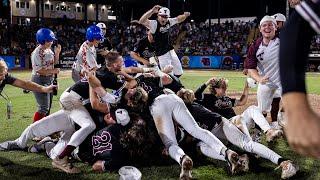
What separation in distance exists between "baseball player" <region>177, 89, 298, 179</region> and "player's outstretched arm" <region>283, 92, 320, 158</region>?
3982 mm

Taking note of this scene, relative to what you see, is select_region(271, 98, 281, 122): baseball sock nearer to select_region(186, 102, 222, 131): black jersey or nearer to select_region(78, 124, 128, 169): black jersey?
select_region(186, 102, 222, 131): black jersey

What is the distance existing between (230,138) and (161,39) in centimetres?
497

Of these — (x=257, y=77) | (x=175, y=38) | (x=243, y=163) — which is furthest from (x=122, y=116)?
(x=175, y=38)

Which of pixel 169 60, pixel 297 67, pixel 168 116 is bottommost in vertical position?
pixel 168 116

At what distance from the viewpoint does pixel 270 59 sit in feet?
24.8

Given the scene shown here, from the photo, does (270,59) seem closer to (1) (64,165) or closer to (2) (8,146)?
(1) (64,165)

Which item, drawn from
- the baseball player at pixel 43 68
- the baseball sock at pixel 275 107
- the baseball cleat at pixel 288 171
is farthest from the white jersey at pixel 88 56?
the baseball cleat at pixel 288 171

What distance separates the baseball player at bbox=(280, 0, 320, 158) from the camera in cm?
131

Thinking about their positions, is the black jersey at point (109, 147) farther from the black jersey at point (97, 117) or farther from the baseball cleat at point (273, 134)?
the baseball cleat at point (273, 134)

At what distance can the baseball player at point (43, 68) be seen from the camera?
820 cm

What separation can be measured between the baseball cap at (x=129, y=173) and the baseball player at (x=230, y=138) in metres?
1.11

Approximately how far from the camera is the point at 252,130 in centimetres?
817

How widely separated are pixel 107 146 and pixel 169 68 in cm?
247

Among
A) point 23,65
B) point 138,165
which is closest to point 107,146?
point 138,165
